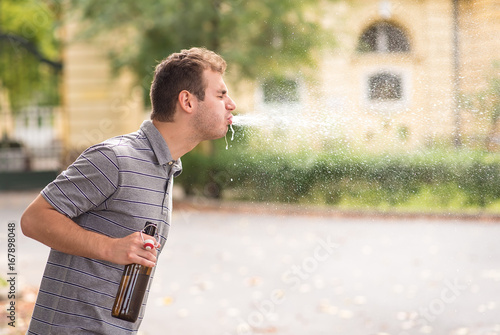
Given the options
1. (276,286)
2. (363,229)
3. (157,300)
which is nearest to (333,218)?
(363,229)

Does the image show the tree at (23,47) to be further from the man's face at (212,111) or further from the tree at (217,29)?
the man's face at (212,111)

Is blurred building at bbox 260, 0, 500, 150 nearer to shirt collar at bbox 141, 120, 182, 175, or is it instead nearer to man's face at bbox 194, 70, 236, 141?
man's face at bbox 194, 70, 236, 141

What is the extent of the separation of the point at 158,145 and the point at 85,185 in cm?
27

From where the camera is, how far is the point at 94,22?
42.8 feet

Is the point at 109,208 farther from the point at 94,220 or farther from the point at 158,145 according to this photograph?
the point at 158,145

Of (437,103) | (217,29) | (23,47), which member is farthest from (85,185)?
(23,47)

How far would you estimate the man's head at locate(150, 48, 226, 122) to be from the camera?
1.95m

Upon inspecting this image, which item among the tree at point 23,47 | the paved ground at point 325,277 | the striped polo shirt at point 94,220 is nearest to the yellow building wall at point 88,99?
the tree at point 23,47

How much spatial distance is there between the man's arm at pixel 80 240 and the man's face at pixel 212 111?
422 mm

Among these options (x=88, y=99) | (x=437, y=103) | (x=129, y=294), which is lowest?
(x=129, y=294)

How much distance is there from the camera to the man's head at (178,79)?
6.39 feet

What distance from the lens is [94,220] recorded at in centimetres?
182

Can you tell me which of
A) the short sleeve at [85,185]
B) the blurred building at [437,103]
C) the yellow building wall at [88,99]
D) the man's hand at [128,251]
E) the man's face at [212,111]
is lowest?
the man's hand at [128,251]

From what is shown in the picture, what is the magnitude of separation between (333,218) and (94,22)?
6.45 metres
